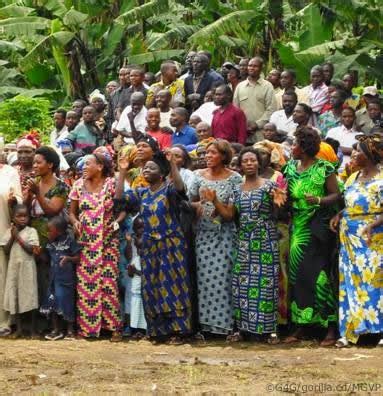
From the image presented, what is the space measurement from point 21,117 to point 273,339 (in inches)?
242

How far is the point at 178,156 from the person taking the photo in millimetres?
10664

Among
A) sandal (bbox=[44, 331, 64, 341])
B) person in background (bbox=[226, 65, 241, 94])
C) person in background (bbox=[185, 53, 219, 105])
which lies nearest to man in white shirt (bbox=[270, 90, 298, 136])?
person in background (bbox=[185, 53, 219, 105])

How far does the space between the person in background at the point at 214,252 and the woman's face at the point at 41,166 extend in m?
1.39

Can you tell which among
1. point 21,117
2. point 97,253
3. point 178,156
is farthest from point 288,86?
point 97,253

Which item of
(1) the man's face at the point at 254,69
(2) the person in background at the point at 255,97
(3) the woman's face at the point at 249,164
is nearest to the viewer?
(3) the woman's face at the point at 249,164

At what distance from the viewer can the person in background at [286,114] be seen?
1348 centimetres

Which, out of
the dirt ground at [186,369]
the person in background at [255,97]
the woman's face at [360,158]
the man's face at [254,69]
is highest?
the man's face at [254,69]

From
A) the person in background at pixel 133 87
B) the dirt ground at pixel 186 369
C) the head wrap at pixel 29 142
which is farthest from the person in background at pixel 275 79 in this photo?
the dirt ground at pixel 186 369

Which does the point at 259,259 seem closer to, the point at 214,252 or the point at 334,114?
the point at 214,252

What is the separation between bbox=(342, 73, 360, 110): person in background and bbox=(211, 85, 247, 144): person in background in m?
1.37

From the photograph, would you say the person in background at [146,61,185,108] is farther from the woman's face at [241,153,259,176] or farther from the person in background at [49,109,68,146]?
the woman's face at [241,153,259,176]

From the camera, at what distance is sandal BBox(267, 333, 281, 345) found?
33.0ft

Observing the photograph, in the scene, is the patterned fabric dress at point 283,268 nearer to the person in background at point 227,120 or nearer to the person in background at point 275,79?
the person in background at point 227,120

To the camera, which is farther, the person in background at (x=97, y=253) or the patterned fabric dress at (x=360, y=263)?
the person in background at (x=97, y=253)
